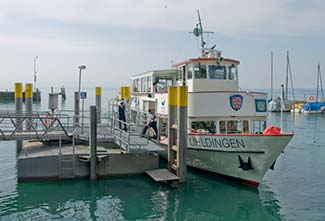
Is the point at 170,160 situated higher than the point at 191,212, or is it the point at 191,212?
the point at 170,160

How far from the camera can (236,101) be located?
15656 millimetres

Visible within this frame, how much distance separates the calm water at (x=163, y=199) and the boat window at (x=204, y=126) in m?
2.02

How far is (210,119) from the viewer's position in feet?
51.9

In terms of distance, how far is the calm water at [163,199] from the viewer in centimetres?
1194

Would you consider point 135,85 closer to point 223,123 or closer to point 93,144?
point 223,123

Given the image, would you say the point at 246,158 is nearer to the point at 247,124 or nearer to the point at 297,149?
the point at 247,124

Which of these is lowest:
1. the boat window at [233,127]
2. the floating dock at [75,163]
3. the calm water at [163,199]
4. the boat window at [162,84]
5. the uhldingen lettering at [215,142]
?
the calm water at [163,199]

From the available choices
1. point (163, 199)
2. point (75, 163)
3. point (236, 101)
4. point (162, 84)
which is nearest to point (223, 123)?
point (236, 101)

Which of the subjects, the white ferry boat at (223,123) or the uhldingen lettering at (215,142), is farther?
the uhldingen lettering at (215,142)

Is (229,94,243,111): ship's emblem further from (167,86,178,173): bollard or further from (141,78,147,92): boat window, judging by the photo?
(141,78,147,92): boat window

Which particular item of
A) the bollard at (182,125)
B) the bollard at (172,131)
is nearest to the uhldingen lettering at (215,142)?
the bollard at (172,131)

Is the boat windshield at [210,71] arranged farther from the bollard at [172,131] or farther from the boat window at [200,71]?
the bollard at [172,131]

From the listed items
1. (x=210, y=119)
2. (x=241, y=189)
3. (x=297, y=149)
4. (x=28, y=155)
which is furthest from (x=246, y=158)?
(x=297, y=149)

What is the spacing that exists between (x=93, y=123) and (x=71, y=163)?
6.04ft
